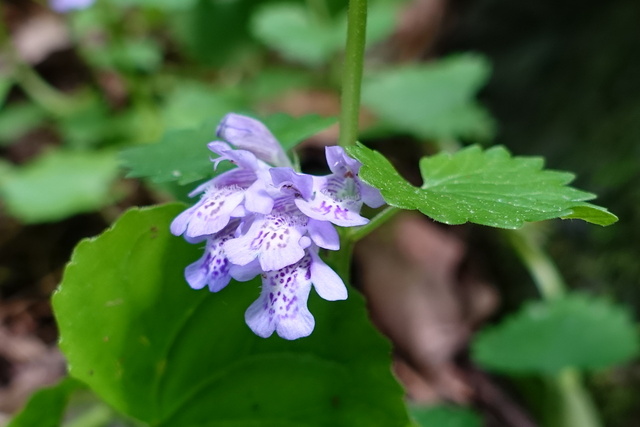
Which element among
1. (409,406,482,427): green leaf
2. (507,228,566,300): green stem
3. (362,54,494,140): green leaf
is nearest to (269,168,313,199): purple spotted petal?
(409,406,482,427): green leaf

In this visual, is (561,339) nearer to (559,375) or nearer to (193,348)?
(559,375)

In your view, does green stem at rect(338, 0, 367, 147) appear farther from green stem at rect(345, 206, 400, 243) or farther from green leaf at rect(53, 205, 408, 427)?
green leaf at rect(53, 205, 408, 427)

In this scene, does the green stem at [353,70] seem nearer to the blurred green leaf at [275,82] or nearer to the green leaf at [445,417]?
the green leaf at [445,417]

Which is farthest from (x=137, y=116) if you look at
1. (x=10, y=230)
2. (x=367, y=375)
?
(x=367, y=375)

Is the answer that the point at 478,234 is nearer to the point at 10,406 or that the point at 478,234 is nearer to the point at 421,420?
the point at 421,420

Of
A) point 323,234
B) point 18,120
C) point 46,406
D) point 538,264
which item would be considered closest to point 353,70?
point 323,234
